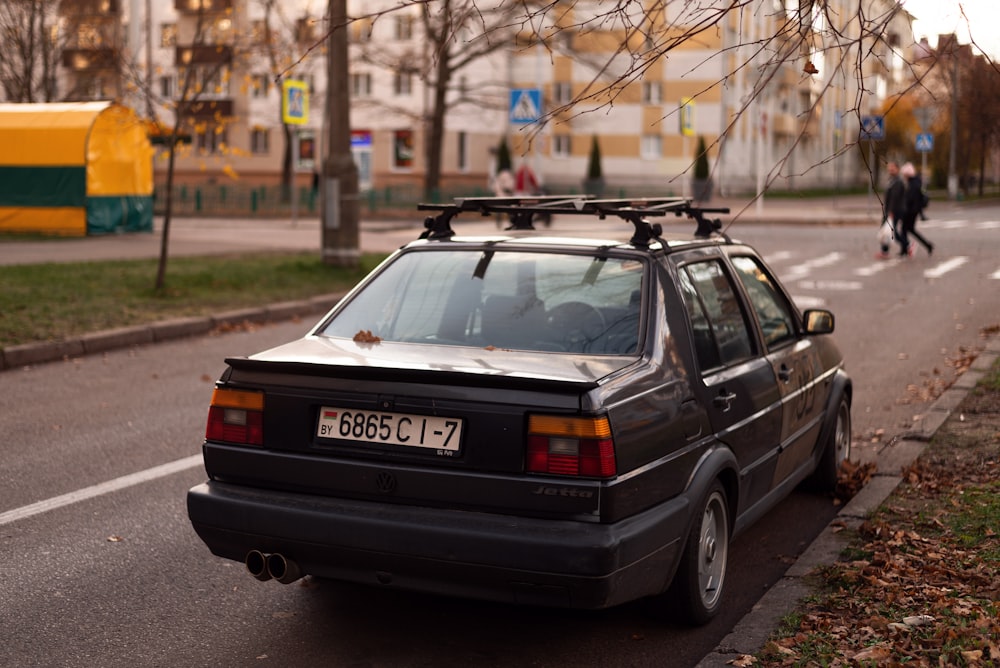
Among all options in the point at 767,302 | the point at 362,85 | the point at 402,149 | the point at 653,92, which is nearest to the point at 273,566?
the point at 767,302

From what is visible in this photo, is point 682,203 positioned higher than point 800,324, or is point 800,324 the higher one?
point 682,203

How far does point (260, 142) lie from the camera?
2766 inches

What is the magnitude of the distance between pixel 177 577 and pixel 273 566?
1.06 m

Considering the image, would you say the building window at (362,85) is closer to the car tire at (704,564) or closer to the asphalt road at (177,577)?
the asphalt road at (177,577)

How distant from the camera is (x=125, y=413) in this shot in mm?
9062

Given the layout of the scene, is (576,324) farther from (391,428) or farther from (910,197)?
(910,197)

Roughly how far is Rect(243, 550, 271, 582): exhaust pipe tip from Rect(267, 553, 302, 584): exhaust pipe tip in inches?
0.5

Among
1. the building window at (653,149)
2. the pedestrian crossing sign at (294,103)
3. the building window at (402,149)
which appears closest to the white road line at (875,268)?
the pedestrian crossing sign at (294,103)

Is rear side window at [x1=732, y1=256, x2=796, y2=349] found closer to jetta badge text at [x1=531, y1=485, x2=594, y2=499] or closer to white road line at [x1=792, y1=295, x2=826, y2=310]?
jetta badge text at [x1=531, y1=485, x2=594, y2=499]

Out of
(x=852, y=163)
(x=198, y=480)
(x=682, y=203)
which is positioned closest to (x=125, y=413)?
(x=198, y=480)

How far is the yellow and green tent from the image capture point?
27344 millimetres

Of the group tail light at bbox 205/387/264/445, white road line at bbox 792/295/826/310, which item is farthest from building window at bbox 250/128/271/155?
tail light at bbox 205/387/264/445

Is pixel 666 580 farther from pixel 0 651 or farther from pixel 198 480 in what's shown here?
pixel 198 480

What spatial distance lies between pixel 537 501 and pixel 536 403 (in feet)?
1.03
